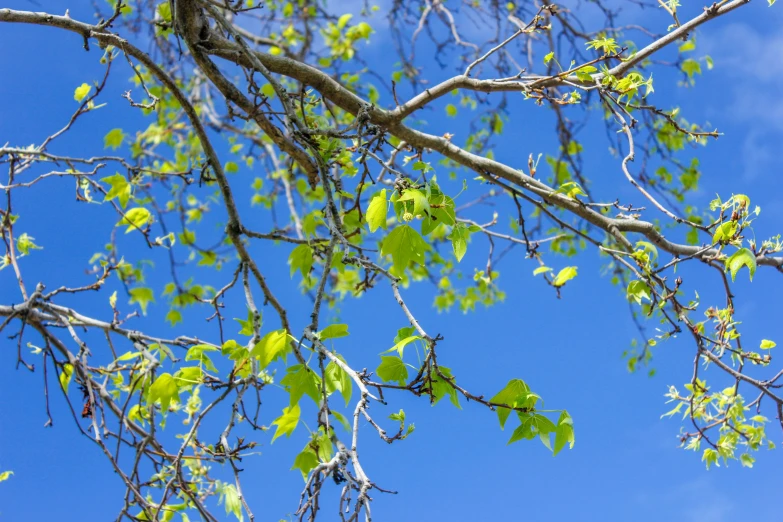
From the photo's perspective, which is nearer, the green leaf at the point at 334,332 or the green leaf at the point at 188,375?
the green leaf at the point at 334,332

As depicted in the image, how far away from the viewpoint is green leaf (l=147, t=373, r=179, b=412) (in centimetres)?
158

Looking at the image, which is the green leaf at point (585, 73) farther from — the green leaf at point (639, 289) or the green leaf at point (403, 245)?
the green leaf at point (403, 245)

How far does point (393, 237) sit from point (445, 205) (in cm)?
13

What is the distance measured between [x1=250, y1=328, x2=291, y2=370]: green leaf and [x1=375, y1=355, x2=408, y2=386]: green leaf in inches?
8.7

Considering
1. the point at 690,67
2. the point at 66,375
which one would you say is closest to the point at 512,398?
the point at 66,375

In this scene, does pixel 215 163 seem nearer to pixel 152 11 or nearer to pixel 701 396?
pixel 701 396

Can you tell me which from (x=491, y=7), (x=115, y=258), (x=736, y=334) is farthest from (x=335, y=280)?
(x=736, y=334)

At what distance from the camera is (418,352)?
1.36 meters

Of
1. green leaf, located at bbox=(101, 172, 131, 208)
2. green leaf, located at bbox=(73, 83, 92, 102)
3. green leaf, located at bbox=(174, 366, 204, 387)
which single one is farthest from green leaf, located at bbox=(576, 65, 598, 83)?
green leaf, located at bbox=(73, 83, 92, 102)

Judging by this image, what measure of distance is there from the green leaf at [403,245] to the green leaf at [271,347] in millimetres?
282

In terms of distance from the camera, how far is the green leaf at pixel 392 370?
147 centimetres

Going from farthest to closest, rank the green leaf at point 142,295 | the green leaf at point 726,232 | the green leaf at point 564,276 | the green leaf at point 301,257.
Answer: the green leaf at point 142,295
the green leaf at point 564,276
the green leaf at point 301,257
the green leaf at point 726,232

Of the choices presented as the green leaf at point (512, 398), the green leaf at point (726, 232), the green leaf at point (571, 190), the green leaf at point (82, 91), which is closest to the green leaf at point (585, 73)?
the green leaf at point (571, 190)

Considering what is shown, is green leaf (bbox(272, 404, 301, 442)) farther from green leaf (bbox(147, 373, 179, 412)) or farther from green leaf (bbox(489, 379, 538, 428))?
green leaf (bbox(489, 379, 538, 428))
